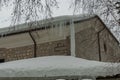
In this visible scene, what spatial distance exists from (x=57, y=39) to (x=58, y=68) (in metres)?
3.56

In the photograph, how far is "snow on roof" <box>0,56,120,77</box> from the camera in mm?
9539

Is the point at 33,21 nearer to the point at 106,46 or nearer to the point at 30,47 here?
the point at 30,47

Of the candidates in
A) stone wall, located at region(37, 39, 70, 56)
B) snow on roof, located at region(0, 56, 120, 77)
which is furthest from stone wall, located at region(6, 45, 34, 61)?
snow on roof, located at region(0, 56, 120, 77)

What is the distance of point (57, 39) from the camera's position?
539 inches

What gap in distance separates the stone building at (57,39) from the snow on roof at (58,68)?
1779mm

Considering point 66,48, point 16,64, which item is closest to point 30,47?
point 66,48

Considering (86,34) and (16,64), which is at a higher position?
(86,34)

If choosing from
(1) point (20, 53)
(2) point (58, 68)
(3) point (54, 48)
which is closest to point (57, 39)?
(3) point (54, 48)

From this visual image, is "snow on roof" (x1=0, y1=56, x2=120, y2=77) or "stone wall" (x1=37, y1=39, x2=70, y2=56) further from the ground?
A: "stone wall" (x1=37, y1=39, x2=70, y2=56)

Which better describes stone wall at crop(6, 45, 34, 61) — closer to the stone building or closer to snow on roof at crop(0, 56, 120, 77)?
the stone building

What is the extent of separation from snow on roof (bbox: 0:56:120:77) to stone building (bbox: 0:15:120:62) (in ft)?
5.84

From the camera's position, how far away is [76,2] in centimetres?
861

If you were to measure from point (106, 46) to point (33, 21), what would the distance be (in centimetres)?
877

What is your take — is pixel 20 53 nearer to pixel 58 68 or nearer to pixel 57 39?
pixel 57 39
